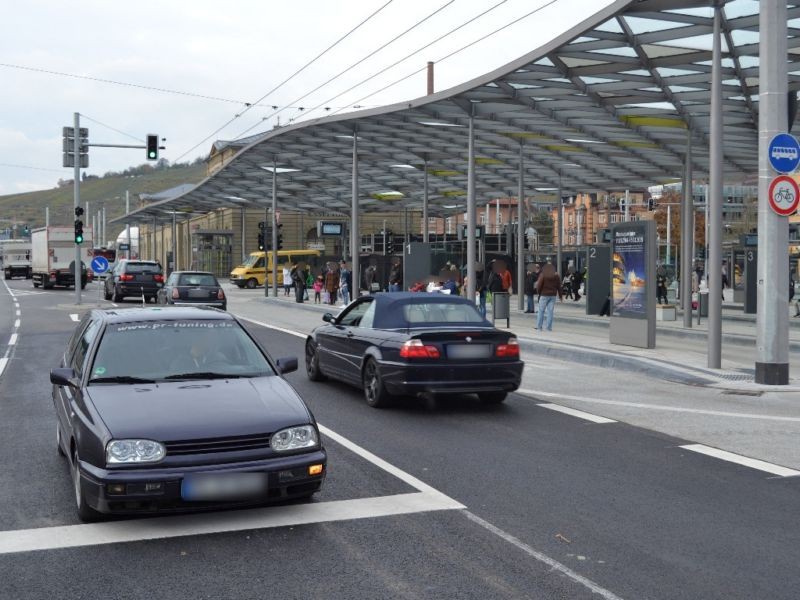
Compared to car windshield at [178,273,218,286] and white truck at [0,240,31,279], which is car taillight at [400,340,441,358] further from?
white truck at [0,240,31,279]

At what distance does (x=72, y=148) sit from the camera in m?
34.3

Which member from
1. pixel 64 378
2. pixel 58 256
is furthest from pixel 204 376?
pixel 58 256

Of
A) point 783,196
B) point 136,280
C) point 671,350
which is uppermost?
point 783,196

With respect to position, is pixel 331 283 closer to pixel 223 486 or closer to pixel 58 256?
pixel 58 256

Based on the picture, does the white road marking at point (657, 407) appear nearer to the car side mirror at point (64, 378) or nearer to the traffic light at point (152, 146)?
the car side mirror at point (64, 378)

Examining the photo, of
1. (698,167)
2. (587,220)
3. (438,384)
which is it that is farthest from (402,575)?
(587,220)

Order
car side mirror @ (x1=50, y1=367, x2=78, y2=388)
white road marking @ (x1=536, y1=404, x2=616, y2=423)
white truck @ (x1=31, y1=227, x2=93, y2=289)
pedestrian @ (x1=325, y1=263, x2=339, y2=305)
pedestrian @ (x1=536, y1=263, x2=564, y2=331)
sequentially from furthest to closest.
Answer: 1. white truck @ (x1=31, y1=227, x2=93, y2=289)
2. pedestrian @ (x1=325, y1=263, x2=339, y2=305)
3. pedestrian @ (x1=536, y1=263, x2=564, y2=331)
4. white road marking @ (x1=536, y1=404, x2=616, y2=423)
5. car side mirror @ (x1=50, y1=367, x2=78, y2=388)

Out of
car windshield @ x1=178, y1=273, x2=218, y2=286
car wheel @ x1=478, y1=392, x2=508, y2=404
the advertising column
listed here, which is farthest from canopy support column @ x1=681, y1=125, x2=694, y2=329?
car windshield @ x1=178, y1=273, x2=218, y2=286

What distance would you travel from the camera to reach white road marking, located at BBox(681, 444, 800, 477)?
7797mm

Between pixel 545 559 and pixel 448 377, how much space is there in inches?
206

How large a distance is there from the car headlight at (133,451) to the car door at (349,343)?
583 cm

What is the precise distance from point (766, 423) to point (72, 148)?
30001mm

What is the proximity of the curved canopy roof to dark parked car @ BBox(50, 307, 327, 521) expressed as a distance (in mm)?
11712

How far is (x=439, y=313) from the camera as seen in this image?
11.4 m
